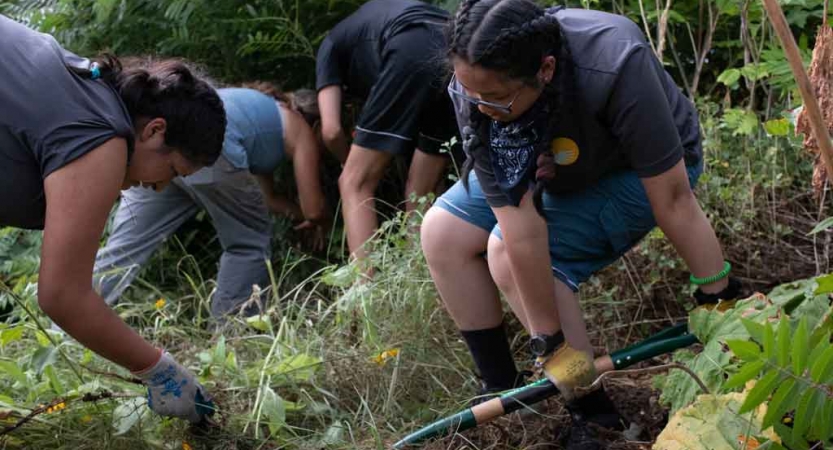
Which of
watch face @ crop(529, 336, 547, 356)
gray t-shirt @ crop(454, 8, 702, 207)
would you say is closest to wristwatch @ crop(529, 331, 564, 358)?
watch face @ crop(529, 336, 547, 356)

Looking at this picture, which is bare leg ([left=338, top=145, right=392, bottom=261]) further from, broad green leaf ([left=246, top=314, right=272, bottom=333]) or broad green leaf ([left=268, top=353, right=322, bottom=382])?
broad green leaf ([left=268, top=353, right=322, bottom=382])

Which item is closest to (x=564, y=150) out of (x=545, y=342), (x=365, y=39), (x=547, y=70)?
(x=547, y=70)

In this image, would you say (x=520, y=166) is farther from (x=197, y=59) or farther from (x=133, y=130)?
(x=197, y=59)

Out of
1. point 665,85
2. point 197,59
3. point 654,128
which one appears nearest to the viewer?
point 654,128

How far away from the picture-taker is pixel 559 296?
112 inches

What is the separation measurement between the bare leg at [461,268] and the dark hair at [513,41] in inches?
20.8

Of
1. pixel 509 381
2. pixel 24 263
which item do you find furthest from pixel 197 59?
pixel 509 381

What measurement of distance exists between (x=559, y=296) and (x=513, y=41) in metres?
0.77

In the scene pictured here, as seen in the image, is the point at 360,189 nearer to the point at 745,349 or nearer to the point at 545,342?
the point at 545,342

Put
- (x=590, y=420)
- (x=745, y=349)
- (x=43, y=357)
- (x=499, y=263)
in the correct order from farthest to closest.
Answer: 1. (x=43, y=357)
2. (x=590, y=420)
3. (x=499, y=263)
4. (x=745, y=349)

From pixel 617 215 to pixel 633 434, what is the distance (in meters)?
0.60

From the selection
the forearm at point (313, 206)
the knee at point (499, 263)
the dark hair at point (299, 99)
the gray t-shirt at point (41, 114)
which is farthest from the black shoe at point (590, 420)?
the dark hair at point (299, 99)

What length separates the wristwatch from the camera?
9.00 ft

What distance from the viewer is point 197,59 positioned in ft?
17.1
